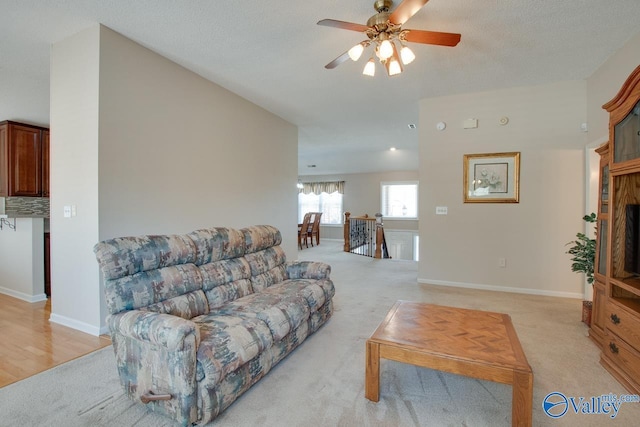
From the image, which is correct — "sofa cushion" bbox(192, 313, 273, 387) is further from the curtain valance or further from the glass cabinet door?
the curtain valance

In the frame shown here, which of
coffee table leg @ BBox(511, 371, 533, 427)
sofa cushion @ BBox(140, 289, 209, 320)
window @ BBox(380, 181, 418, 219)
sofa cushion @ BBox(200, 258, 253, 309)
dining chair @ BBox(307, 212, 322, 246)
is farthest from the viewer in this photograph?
window @ BBox(380, 181, 418, 219)

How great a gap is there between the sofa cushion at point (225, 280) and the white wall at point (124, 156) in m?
1.04

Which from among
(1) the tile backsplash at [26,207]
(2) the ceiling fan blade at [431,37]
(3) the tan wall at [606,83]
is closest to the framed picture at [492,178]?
(3) the tan wall at [606,83]

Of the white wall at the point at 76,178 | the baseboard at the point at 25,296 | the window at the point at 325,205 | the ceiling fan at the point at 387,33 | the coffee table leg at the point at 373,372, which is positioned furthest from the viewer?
the window at the point at 325,205

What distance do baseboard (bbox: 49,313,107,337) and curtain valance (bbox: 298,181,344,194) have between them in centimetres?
848

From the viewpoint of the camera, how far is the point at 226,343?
1717mm

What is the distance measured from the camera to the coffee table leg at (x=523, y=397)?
58.3 inches

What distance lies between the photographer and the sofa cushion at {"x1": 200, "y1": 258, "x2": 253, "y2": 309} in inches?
96.3

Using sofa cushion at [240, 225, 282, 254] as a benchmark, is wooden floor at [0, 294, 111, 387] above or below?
below

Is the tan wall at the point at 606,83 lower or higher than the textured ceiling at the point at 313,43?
lower

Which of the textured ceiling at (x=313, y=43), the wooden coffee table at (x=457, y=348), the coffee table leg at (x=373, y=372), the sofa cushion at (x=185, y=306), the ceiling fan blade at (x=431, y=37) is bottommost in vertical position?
the coffee table leg at (x=373, y=372)

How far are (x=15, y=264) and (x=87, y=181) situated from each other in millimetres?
2558

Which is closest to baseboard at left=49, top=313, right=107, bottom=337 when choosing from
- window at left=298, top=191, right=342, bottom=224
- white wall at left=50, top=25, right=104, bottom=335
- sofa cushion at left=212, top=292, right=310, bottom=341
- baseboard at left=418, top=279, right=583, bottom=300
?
white wall at left=50, top=25, right=104, bottom=335

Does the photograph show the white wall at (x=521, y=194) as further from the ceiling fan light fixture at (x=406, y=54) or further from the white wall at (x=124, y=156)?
the white wall at (x=124, y=156)
